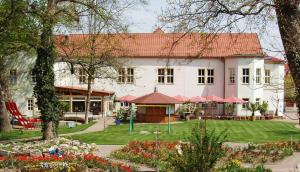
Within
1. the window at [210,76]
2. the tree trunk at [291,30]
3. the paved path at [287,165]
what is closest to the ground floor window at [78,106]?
the window at [210,76]

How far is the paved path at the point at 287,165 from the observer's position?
1854cm

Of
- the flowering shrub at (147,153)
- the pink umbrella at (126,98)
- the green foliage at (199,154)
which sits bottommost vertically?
the flowering shrub at (147,153)

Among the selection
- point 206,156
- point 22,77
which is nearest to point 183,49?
point 22,77

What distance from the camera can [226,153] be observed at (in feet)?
71.9

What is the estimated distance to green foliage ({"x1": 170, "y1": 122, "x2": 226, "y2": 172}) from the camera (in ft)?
40.4

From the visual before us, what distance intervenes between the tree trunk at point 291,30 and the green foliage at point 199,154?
2.36 meters

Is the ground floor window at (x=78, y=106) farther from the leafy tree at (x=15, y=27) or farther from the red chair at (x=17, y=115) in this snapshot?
the leafy tree at (x=15, y=27)

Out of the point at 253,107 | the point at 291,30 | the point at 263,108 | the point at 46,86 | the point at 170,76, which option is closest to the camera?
the point at 291,30

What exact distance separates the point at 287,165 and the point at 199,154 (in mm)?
8690

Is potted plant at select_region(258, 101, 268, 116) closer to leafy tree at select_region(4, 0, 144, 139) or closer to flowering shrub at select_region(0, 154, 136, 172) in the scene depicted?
leafy tree at select_region(4, 0, 144, 139)

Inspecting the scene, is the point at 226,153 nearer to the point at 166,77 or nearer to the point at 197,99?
the point at 197,99

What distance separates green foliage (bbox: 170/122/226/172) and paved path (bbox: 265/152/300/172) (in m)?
6.48

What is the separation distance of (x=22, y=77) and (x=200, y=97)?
1813cm

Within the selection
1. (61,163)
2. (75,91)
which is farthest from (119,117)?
(61,163)
